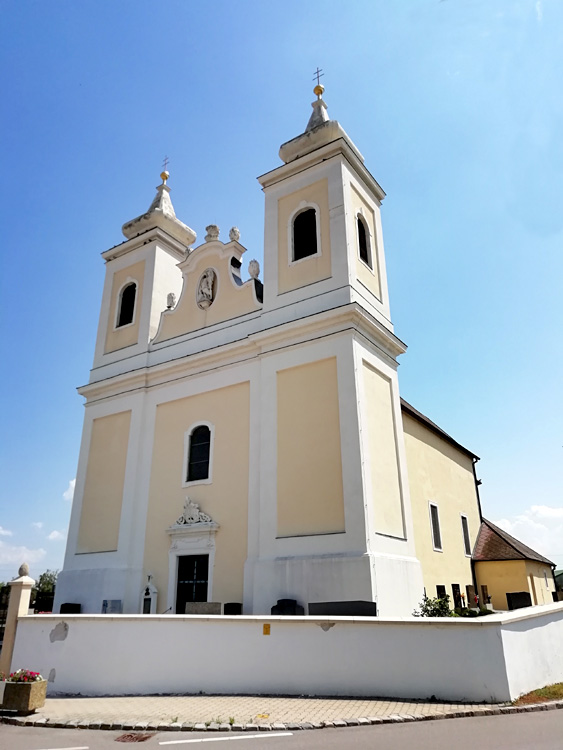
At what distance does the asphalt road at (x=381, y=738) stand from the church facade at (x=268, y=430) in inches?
185

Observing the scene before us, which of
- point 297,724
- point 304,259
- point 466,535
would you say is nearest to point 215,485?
point 304,259

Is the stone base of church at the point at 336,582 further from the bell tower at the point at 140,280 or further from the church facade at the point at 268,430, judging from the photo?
the bell tower at the point at 140,280

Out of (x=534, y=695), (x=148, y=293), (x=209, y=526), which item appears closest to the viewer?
(x=534, y=695)

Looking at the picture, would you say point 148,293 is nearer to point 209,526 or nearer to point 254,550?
point 209,526

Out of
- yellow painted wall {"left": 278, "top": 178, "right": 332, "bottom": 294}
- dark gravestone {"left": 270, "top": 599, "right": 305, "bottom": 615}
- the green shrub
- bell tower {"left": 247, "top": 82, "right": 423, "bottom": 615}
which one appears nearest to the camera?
the green shrub

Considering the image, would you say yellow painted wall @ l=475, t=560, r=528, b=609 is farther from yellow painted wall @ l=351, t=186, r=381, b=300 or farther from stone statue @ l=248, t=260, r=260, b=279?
stone statue @ l=248, t=260, r=260, b=279

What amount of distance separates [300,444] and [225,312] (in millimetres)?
5806

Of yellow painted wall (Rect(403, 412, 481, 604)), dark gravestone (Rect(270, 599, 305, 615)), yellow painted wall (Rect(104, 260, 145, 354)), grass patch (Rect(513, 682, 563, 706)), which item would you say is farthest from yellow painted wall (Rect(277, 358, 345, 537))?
yellow painted wall (Rect(104, 260, 145, 354))

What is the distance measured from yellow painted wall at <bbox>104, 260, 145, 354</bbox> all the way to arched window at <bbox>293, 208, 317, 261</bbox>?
6809 millimetres

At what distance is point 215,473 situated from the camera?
1645cm

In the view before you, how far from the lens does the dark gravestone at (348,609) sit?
11141 mm

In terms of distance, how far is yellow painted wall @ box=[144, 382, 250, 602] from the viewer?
49.7 ft

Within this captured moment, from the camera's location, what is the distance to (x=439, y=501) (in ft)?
70.5

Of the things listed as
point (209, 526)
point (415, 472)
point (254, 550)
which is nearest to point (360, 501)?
point (254, 550)
